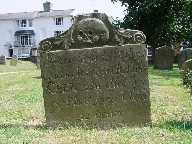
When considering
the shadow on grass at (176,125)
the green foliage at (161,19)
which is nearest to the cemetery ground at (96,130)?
the shadow on grass at (176,125)

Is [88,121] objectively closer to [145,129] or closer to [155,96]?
[145,129]

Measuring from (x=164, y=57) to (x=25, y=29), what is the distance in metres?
69.6

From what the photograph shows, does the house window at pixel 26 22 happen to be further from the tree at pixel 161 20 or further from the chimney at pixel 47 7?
the tree at pixel 161 20

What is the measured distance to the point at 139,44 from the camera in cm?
865

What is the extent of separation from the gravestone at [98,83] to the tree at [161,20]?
3554 cm

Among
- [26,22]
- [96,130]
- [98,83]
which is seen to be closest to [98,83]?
[98,83]

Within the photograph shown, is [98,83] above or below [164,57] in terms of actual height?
below

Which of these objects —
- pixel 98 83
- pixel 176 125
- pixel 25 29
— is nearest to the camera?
pixel 176 125

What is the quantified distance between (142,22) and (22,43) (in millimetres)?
56378

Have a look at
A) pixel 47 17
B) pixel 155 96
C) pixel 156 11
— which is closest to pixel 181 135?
pixel 155 96

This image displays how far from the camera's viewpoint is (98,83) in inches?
337

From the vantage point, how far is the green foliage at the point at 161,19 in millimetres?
44188

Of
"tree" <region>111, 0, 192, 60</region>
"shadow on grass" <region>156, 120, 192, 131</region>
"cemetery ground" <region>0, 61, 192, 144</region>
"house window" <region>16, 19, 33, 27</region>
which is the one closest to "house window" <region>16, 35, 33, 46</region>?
"house window" <region>16, 19, 33, 27</region>

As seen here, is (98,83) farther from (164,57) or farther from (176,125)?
(164,57)
